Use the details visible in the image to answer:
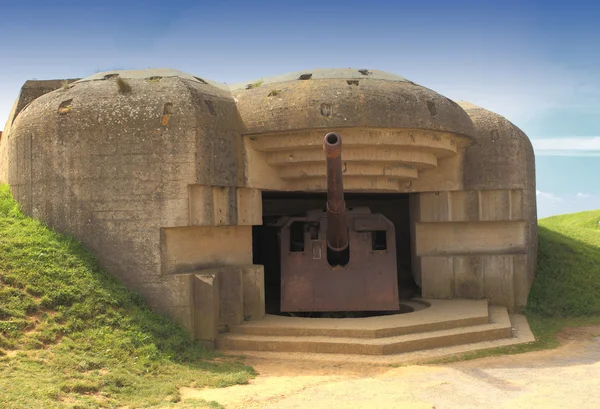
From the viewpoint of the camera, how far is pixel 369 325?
903cm

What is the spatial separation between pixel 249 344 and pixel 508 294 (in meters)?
5.10

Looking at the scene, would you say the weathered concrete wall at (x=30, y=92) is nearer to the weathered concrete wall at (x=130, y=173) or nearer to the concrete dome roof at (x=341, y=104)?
the weathered concrete wall at (x=130, y=173)

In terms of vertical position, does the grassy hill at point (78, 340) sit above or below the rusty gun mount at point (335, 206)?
below

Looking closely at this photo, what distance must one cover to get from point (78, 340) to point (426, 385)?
4011 mm

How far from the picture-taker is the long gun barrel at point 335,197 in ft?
26.8

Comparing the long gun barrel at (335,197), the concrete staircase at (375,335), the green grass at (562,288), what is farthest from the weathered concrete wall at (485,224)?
the long gun barrel at (335,197)

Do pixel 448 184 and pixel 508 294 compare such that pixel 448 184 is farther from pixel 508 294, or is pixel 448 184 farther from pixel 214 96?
pixel 214 96

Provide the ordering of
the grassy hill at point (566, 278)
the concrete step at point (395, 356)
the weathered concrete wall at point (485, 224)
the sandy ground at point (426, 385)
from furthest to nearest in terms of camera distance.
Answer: the grassy hill at point (566, 278), the weathered concrete wall at point (485, 224), the concrete step at point (395, 356), the sandy ground at point (426, 385)

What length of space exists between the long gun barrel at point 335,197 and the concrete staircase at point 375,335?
52.8 inches

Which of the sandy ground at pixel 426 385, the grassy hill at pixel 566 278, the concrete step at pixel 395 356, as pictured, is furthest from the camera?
the grassy hill at pixel 566 278

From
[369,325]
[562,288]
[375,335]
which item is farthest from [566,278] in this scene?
[375,335]

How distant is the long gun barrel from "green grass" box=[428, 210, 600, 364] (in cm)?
323

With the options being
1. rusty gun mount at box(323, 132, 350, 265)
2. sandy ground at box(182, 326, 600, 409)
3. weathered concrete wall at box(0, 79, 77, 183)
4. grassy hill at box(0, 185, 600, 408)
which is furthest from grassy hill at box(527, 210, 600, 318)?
weathered concrete wall at box(0, 79, 77, 183)

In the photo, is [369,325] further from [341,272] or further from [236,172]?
[236,172]
